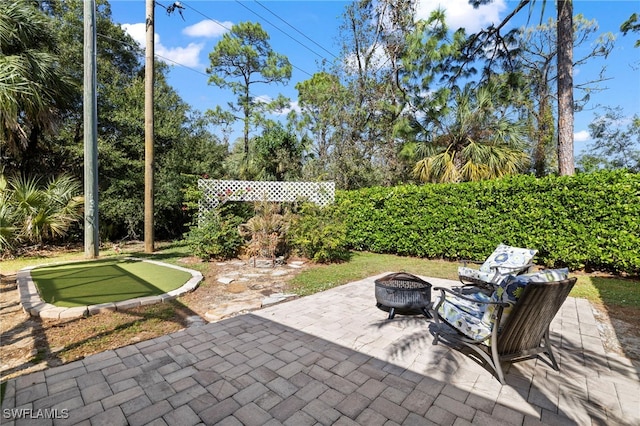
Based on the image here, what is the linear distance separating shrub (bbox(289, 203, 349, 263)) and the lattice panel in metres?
0.83

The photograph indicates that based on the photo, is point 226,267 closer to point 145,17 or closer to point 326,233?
point 326,233

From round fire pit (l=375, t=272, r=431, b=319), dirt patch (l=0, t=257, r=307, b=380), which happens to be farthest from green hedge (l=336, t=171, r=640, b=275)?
dirt patch (l=0, t=257, r=307, b=380)

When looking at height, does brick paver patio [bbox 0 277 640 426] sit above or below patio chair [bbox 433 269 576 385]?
below

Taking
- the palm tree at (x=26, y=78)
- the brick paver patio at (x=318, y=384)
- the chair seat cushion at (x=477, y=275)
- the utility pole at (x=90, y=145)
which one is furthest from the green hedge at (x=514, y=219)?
the palm tree at (x=26, y=78)

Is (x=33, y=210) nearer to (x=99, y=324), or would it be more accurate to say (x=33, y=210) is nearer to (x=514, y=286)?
(x=99, y=324)

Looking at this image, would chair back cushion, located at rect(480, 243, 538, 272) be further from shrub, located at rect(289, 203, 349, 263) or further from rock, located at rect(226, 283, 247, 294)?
rock, located at rect(226, 283, 247, 294)

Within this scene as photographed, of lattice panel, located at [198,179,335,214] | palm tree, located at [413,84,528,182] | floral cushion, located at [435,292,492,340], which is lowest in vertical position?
floral cushion, located at [435,292,492,340]

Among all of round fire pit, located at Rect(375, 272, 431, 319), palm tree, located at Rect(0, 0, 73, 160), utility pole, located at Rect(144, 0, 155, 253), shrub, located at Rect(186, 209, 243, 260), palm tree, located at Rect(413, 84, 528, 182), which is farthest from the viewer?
palm tree, located at Rect(413, 84, 528, 182)

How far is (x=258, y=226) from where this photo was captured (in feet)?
23.4

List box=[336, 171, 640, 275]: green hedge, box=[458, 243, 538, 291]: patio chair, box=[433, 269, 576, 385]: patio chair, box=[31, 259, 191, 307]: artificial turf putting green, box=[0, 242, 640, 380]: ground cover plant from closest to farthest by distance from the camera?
1. box=[433, 269, 576, 385]: patio chair
2. box=[0, 242, 640, 380]: ground cover plant
3. box=[31, 259, 191, 307]: artificial turf putting green
4. box=[458, 243, 538, 291]: patio chair
5. box=[336, 171, 640, 275]: green hedge

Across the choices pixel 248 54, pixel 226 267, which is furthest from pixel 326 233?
pixel 248 54

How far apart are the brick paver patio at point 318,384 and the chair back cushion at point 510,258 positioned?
1678 millimetres

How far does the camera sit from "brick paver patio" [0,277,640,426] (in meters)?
1.92

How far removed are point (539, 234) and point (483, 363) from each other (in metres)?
5.17
